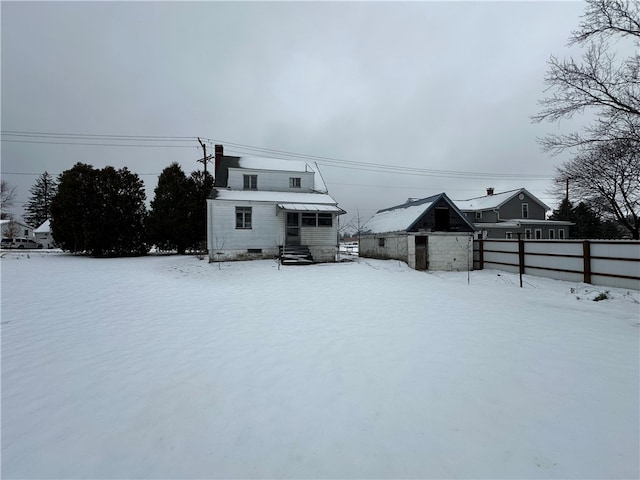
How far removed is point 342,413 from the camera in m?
3.33

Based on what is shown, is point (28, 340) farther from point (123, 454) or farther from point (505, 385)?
point (505, 385)

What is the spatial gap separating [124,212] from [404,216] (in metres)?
25.6

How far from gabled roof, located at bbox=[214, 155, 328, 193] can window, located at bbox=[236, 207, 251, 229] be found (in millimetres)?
4305

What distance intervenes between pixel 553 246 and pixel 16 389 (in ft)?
59.9

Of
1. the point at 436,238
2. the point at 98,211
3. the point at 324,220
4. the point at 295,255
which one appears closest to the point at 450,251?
the point at 436,238

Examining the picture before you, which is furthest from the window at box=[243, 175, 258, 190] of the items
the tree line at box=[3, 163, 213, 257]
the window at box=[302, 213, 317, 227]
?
the tree line at box=[3, 163, 213, 257]

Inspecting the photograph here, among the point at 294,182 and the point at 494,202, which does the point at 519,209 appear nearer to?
the point at 494,202

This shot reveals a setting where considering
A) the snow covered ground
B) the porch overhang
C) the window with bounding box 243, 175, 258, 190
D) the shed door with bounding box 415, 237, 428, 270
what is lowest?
the snow covered ground

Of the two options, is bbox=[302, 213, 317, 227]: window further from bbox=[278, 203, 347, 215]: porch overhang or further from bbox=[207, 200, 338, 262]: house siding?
bbox=[278, 203, 347, 215]: porch overhang

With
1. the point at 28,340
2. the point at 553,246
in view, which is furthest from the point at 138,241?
the point at 553,246

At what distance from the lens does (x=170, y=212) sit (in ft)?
88.0

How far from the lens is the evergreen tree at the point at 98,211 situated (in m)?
23.9

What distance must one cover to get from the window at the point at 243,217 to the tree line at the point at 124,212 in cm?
930

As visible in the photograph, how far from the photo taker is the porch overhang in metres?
17.6
